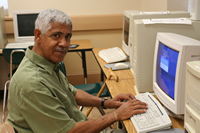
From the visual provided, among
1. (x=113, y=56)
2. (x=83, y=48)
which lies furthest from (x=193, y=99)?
(x=83, y=48)

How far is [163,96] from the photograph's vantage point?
4.33 ft

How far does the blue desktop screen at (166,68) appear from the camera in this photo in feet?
3.93

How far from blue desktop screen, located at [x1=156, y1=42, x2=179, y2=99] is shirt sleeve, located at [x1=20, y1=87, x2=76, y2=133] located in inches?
23.6

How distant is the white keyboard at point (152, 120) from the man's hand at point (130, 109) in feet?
0.08

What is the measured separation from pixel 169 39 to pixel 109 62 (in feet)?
3.84

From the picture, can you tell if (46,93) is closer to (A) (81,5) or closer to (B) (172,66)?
(B) (172,66)

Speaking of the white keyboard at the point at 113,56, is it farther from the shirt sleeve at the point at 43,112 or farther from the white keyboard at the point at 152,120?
the shirt sleeve at the point at 43,112

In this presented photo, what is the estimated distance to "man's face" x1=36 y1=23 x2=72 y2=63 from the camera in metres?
1.19

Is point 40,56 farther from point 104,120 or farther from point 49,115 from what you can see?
point 104,120

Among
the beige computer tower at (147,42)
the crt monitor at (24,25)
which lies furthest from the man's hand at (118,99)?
the crt monitor at (24,25)

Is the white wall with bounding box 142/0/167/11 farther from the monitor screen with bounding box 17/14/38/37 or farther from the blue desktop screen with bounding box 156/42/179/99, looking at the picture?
the monitor screen with bounding box 17/14/38/37

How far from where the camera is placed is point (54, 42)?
1.21 metres

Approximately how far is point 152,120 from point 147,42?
57cm

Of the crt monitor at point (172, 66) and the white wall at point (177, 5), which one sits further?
the white wall at point (177, 5)
